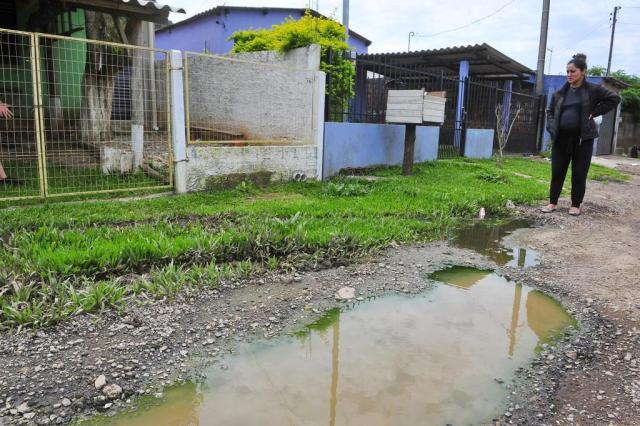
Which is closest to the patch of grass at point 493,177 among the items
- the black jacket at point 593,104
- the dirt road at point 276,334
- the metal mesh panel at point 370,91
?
the metal mesh panel at point 370,91

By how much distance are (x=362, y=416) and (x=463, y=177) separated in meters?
7.12

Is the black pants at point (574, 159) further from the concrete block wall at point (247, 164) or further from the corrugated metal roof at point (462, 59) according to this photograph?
the corrugated metal roof at point (462, 59)

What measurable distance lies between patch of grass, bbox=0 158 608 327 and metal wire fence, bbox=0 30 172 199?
0.64 metres

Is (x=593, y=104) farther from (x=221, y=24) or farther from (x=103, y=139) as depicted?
(x=221, y=24)

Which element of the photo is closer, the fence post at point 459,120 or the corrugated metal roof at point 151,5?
the corrugated metal roof at point 151,5

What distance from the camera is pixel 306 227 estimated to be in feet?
15.0

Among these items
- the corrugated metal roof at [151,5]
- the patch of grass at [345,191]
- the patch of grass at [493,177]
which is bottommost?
the patch of grass at [345,191]

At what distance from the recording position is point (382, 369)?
247cm

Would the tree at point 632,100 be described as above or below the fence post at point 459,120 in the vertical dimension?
above

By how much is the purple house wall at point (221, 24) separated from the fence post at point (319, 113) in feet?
34.2

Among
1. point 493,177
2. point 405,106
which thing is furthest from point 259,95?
point 493,177

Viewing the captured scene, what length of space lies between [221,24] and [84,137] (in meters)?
12.1

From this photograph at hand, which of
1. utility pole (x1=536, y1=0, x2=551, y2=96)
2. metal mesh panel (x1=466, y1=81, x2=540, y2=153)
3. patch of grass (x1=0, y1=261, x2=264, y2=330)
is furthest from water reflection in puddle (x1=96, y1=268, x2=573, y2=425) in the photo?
utility pole (x1=536, y1=0, x2=551, y2=96)

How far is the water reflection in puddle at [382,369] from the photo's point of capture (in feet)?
6.93
